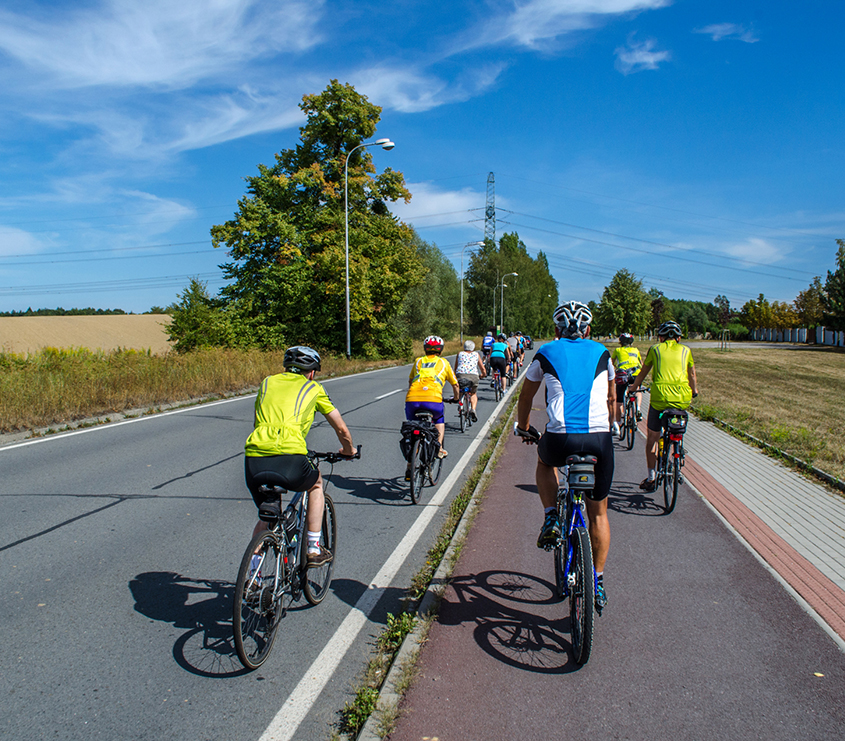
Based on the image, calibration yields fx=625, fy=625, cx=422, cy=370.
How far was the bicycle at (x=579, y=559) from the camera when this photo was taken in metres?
3.28

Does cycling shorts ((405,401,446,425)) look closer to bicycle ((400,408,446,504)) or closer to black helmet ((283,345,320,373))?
bicycle ((400,408,446,504))

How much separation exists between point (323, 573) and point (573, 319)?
2.41 m

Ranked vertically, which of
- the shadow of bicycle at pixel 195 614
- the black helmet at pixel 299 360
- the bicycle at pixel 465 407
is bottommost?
the shadow of bicycle at pixel 195 614

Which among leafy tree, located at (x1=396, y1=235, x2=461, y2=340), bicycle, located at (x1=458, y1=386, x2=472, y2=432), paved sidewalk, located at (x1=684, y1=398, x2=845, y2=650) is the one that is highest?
leafy tree, located at (x1=396, y1=235, x2=461, y2=340)

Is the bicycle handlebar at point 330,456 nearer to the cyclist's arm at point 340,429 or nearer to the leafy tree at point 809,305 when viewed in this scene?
the cyclist's arm at point 340,429

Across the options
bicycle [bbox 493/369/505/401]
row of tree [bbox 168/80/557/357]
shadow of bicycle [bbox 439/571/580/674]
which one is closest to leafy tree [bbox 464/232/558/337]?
row of tree [bbox 168/80/557/357]

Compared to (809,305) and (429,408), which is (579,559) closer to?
(429,408)

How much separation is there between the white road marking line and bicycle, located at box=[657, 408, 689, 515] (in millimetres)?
2494

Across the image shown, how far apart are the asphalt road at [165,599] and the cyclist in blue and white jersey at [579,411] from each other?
4.72 feet

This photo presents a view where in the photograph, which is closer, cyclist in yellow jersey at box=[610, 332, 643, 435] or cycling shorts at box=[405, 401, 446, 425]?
cycling shorts at box=[405, 401, 446, 425]

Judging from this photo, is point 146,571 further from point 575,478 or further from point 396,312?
point 396,312

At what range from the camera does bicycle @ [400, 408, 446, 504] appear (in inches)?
268

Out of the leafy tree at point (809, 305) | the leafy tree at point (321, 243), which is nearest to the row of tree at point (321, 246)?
the leafy tree at point (321, 243)

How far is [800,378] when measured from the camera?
1268 inches
